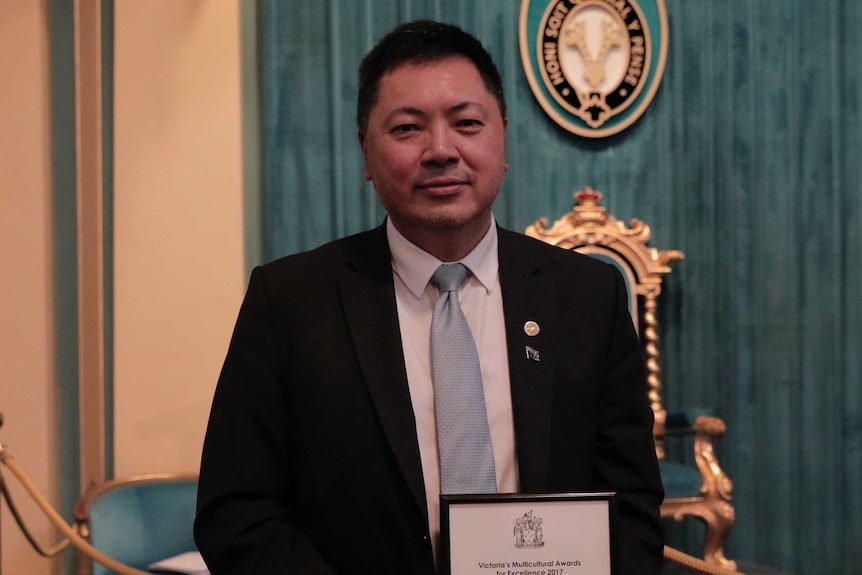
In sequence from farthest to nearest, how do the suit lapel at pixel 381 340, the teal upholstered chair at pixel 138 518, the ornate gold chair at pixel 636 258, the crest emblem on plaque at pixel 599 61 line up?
the crest emblem on plaque at pixel 599 61, the ornate gold chair at pixel 636 258, the teal upholstered chair at pixel 138 518, the suit lapel at pixel 381 340

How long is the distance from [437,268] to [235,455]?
52 cm

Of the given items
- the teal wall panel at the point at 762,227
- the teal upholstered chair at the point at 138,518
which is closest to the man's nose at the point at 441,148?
the teal upholstered chair at the point at 138,518

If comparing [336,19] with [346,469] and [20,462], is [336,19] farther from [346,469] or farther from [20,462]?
[346,469]

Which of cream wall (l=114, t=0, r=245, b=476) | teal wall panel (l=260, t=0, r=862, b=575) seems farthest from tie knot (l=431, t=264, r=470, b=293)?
teal wall panel (l=260, t=0, r=862, b=575)

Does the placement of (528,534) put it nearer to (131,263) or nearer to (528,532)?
(528,532)

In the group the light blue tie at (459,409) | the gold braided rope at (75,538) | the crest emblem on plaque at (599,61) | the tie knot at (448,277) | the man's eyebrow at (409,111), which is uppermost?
the crest emblem on plaque at (599,61)

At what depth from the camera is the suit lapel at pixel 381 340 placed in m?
1.64

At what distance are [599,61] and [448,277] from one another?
3.19 metres

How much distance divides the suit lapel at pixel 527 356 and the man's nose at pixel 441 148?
27 centimetres

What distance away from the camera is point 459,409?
1.68m

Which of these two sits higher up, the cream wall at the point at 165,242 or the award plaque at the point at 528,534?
the cream wall at the point at 165,242

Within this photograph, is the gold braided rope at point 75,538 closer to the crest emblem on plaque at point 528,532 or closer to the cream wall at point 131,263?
the cream wall at point 131,263

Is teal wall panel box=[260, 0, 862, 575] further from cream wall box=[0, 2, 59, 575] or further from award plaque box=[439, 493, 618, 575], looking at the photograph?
award plaque box=[439, 493, 618, 575]

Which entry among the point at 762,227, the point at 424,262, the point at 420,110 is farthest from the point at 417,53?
the point at 762,227
